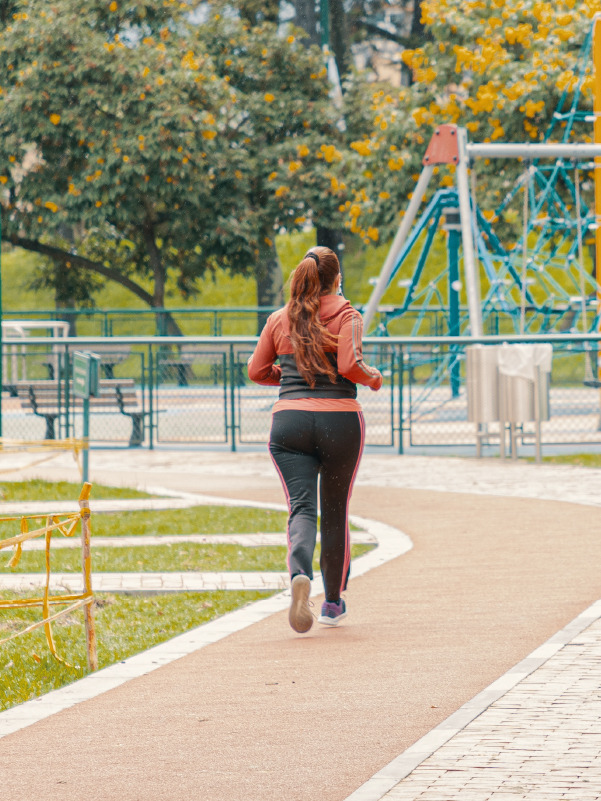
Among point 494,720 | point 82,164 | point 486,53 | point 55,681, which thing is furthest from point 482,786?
point 82,164

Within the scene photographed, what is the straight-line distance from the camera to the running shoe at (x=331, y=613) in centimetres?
637

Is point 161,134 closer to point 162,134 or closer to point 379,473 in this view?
point 162,134

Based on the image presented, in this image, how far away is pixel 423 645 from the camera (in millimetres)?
5918

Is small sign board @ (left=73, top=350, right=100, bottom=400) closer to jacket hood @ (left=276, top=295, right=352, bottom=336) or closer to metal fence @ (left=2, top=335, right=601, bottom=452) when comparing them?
jacket hood @ (left=276, top=295, right=352, bottom=336)

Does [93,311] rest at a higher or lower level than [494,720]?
higher

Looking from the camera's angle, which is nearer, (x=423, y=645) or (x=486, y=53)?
(x=423, y=645)

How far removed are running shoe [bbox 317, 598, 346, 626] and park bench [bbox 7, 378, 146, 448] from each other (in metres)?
10.1

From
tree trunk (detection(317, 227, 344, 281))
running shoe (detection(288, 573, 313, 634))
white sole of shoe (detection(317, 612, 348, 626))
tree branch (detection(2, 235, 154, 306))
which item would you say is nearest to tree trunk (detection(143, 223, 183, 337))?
tree branch (detection(2, 235, 154, 306))

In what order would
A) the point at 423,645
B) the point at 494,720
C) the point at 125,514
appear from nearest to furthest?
the point at 494,720 → the point at 423,645 → the point at 125,514

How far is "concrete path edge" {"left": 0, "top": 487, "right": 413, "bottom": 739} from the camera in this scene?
4965 mm

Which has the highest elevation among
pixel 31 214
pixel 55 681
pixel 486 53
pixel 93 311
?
pixel 486 53

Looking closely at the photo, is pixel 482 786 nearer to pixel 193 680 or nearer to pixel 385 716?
pixel 385 716

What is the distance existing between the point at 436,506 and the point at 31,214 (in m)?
22.3

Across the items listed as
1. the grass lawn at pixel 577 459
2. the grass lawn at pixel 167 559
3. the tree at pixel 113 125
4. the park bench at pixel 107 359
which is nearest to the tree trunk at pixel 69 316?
the tree at pixel 113 125
